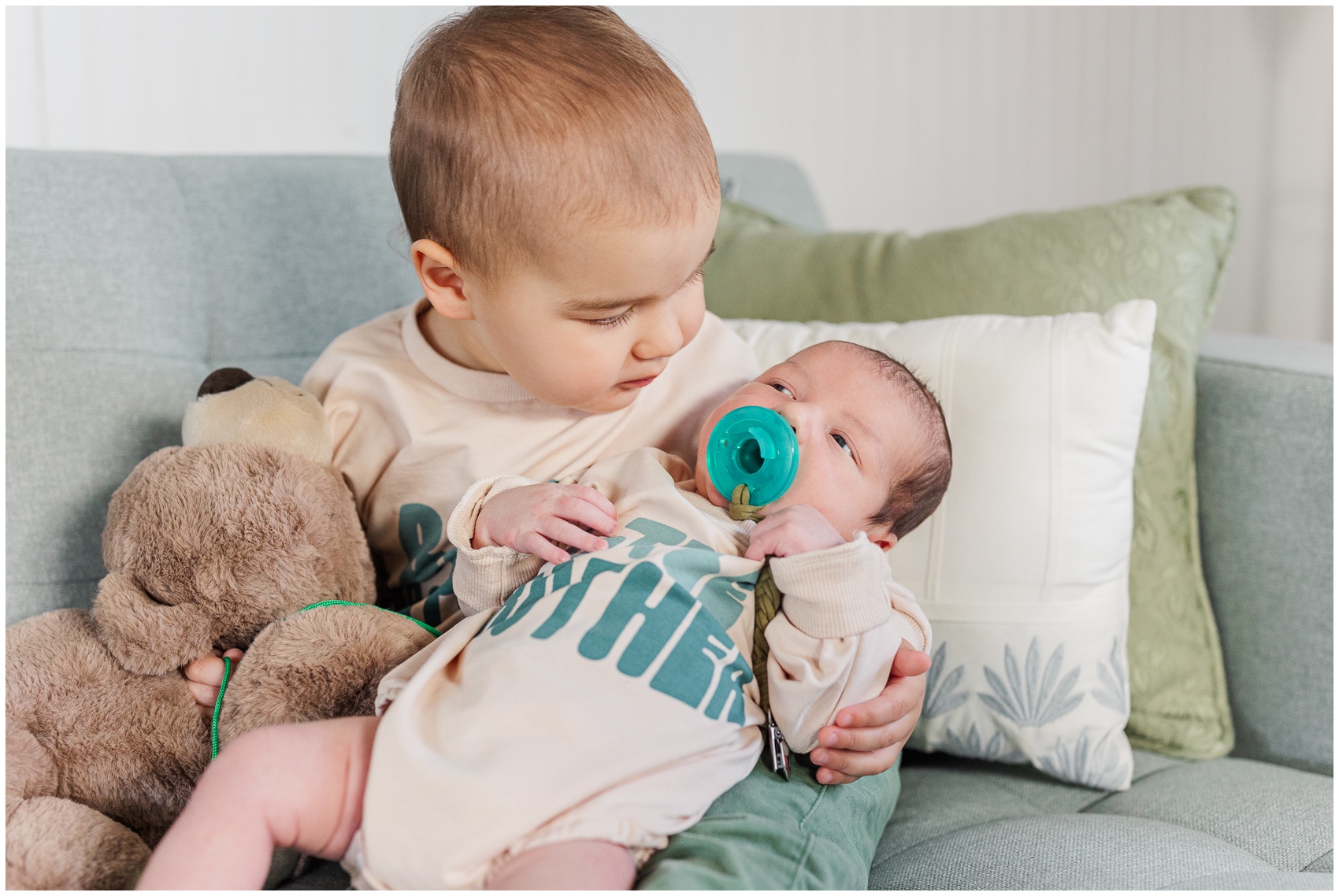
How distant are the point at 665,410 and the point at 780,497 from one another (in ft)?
0.65

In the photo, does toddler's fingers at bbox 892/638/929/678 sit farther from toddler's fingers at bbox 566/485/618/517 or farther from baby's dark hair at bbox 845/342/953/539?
toddler's fingers at bbox 566/485/618/517

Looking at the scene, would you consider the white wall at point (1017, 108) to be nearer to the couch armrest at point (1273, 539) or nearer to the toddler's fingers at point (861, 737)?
the couch armrest at point (1273, 539)

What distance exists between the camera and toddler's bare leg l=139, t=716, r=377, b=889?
2.12 feet

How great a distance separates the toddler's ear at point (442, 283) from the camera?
0.87 meters

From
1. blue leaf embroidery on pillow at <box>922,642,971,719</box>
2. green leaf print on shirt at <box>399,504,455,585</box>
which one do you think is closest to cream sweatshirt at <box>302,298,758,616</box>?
green leaf print on shirt at <box>399,504,455,585</box>

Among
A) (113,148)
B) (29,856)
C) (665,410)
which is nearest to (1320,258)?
(665,410)

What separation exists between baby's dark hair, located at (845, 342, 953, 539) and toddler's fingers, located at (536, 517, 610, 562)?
286 millimetres

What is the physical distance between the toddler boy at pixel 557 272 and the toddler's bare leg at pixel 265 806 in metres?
0.21

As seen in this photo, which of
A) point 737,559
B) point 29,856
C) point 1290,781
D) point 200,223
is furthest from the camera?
point 200,223

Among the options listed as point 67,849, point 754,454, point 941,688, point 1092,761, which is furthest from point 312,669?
point 1092,761

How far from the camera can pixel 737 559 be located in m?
0.82

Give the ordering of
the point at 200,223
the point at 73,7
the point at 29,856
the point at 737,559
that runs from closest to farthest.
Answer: the point at 29,856, the point at 737,559, the point at 200,223, the point at 73,7

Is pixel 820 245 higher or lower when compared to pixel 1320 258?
higher

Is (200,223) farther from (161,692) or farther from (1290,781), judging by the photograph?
(1290,781)
